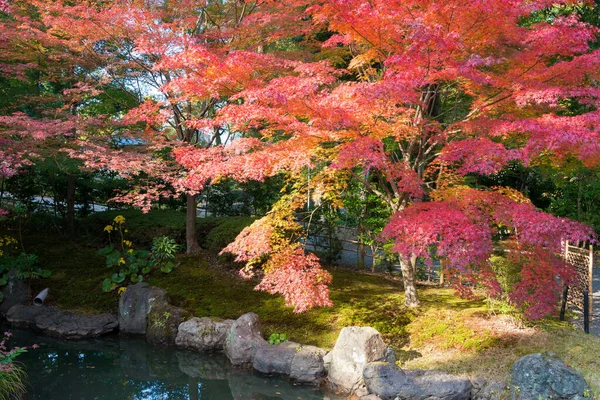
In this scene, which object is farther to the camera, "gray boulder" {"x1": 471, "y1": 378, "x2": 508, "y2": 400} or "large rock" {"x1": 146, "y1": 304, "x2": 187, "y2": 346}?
"large rock" {"x1": 146, "y1": 304, "x2": 187, "y2": 346}

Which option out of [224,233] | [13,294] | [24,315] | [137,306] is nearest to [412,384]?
[137,306]

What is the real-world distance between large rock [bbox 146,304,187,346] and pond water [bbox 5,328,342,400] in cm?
15

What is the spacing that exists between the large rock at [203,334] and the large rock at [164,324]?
0.14 m

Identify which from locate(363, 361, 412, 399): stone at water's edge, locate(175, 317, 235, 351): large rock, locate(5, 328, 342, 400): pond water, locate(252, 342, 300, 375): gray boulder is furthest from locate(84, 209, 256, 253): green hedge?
locate(363, 361, 412, 399): stone at water's edge

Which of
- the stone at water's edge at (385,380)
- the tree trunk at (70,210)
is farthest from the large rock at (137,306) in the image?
the tree trunk at (70,210)

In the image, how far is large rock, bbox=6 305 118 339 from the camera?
26.3ft

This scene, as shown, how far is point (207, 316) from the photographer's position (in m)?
8.01

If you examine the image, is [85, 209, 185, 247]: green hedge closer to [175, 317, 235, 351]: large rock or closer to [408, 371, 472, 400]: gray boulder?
[175, 317, 235, 351]: large rock

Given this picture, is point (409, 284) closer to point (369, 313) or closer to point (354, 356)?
point (369, 313)

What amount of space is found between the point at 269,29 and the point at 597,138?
20.3 feet

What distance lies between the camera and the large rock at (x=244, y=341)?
22.6ft

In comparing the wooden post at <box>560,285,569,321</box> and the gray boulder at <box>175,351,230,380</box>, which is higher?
the wooden post at <box>560,285,569,321</box>

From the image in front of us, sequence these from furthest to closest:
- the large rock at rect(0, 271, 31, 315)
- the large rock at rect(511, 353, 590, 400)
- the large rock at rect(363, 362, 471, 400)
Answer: the large rock at rect(0, 271, 31, 315) → the large rock at rect(363, 362, 471, 400) → the large rock at rect(511, 353, 590, 400)

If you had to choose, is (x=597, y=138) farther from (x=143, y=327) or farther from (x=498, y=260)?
(x=143, y=327)
